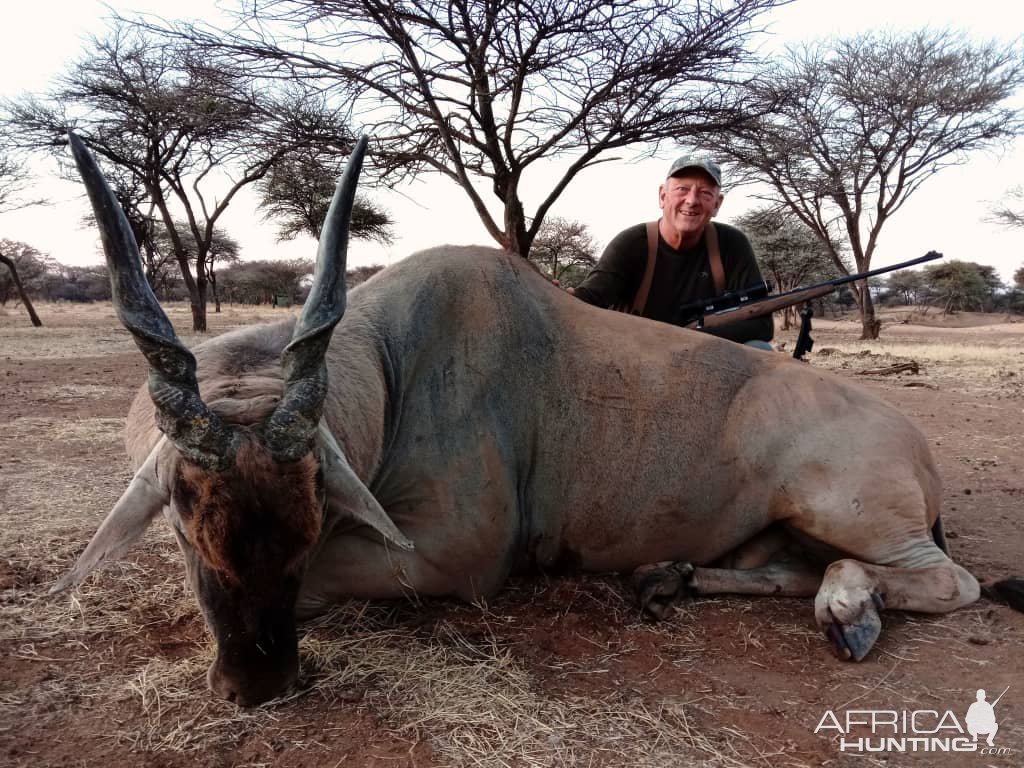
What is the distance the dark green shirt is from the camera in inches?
215

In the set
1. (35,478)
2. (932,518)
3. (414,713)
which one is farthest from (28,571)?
(932,518)

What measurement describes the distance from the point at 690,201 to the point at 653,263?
0.50m

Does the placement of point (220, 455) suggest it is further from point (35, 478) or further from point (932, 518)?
point (35, 478)

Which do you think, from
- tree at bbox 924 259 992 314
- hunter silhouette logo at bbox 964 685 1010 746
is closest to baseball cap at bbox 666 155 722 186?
hunter silhouette logo at bbox 964 685 1010 746

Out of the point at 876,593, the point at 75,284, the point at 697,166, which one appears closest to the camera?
the point at 876,593

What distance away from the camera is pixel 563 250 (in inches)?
1383

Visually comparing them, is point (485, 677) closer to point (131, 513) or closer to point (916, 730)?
point (131, 513)

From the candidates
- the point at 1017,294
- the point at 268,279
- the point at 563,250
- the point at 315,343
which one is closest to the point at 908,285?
the point at 1017,294

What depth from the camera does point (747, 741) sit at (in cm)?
236

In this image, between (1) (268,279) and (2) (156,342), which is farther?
(1) (268,279)

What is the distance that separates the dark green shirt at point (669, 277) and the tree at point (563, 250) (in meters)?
27.2

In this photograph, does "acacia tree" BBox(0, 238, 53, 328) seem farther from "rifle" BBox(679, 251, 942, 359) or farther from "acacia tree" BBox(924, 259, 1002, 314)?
"acacia tree" BBox(924, 259, 1002, 314)

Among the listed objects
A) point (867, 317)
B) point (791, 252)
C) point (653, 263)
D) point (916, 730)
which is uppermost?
point (791, 252)

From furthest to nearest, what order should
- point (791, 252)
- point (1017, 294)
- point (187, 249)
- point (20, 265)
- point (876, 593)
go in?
point (1017, 294) → point (20, 265) → point (791, 252) → point (187, 249) → point (876, 593)
